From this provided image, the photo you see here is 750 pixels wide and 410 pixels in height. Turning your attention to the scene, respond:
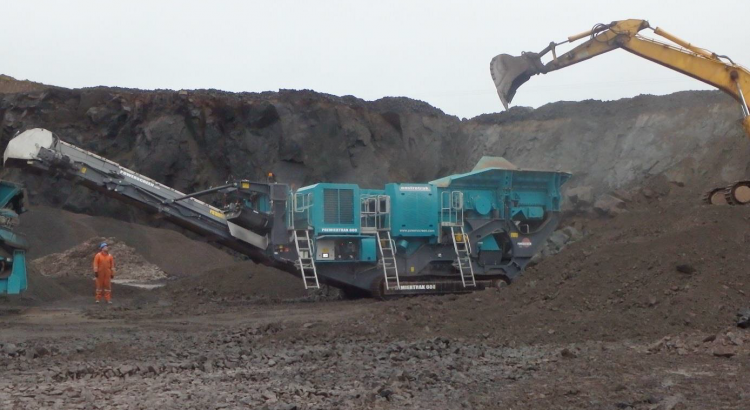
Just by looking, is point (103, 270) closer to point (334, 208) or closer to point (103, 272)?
point (103, 272)

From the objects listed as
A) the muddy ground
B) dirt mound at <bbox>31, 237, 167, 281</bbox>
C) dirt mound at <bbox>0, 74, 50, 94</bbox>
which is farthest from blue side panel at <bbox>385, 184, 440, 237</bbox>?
dirt mound at <bbox>0, 74, 50, 94</bbox>

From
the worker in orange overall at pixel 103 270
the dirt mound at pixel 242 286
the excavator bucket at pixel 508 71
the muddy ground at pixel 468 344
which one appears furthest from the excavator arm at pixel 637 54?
the worker in orange overall at pixel 103 270

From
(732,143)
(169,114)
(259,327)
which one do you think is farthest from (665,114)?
(259,327)

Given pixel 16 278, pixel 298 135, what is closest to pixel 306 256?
pixel 16 278

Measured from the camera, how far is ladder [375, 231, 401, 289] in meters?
17.6

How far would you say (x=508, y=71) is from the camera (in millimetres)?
17547

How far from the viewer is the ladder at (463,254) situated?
18062 mm

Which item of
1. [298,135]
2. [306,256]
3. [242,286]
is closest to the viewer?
[306,256]

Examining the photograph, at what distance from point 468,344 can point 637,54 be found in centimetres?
906

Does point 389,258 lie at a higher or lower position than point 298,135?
lower

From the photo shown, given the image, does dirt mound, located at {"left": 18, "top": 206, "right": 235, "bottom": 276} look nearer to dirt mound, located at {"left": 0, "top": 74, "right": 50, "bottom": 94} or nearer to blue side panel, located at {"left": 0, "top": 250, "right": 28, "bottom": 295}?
dirt mound, located at {"left": 0, "top": 74, "right": 50, "bottom": 94}

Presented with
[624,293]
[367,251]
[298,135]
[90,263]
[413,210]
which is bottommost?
[624,293]

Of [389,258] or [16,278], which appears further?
[389,258]

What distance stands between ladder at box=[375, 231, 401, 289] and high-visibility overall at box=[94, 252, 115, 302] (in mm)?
5035
